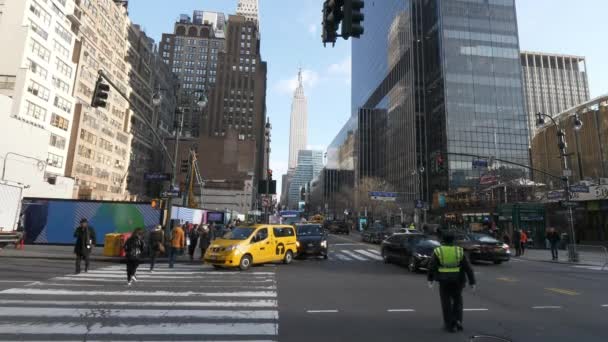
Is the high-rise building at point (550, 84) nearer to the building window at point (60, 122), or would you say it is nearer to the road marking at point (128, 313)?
the building window at point (60, 122)

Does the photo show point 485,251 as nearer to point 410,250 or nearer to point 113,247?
point 410,250

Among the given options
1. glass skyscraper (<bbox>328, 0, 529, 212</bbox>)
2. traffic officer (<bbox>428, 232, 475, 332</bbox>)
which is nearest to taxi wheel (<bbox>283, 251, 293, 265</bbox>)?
traffic officer (<bbox>428, 232, 475, 332</bbox>)

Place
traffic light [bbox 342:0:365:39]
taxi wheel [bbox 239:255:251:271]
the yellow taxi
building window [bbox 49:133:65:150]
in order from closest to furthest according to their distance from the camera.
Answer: traffic light [bbox 342:0:365:39]
the yellow taxi
taxi wheel [bbox 239:255:251:271]
building window [bbox 49:133:65:150]

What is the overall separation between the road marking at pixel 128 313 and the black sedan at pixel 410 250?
796 cm

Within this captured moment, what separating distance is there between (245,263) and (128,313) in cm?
712

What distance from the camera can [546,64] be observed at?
13025 centimetres

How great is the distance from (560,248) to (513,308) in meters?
27.5

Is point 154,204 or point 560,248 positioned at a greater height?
point 154,204

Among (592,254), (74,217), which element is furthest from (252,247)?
(592,254)

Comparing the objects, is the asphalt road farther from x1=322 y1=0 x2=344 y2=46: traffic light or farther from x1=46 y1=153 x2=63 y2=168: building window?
x1=46 y1=153 x2=63 y2=168: building window

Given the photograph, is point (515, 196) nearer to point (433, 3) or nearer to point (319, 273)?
point (319, 273)

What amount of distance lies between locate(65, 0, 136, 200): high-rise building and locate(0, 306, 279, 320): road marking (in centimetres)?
5661

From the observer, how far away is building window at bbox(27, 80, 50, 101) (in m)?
46.7

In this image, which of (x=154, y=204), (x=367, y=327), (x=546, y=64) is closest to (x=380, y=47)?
(x=546, y=64)
